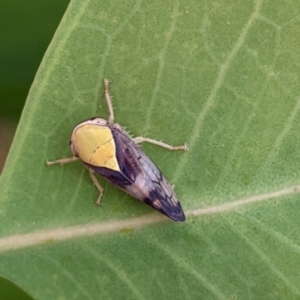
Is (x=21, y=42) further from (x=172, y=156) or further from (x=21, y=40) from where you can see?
(x=172, y=156)

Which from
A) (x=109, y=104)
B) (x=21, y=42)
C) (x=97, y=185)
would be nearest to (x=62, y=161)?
(x=97, y=185)

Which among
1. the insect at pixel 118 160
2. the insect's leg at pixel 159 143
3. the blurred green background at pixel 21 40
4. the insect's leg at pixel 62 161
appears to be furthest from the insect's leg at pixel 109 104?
the blurred green background at pixel 21 40

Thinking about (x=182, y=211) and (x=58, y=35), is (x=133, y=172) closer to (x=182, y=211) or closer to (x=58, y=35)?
(x=182, y=211)

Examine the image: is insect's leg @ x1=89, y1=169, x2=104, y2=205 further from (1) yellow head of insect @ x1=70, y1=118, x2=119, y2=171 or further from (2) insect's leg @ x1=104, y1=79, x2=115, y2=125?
(2) insect's leg @ x1=104, y1=79, x2=115, y2=125

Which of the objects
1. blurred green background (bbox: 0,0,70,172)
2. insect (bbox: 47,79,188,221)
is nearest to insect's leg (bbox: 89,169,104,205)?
insect (bbox: 47,79,188,221)

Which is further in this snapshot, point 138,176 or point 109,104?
point 138,176

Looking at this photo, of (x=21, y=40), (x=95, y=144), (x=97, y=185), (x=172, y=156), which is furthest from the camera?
(x=21, y=40)

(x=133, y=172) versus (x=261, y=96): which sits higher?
(x=261, y=96)

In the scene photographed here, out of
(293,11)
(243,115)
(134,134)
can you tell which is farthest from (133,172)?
(293,11)
